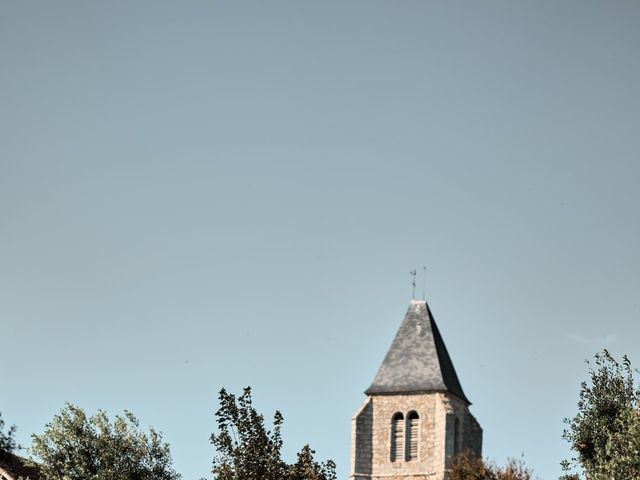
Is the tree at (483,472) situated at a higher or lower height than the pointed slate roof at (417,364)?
lower

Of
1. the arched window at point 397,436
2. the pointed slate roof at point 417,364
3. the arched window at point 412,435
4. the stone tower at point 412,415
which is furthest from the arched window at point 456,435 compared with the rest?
the arched window at point 397,436

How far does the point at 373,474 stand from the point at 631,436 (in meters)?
30.7

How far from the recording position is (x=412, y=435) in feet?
248

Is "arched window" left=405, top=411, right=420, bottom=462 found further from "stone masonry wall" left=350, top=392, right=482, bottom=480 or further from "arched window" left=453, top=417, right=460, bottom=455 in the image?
"arched window" left=453, top=417, right=460, bottom=455

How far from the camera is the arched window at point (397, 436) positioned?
75488mm

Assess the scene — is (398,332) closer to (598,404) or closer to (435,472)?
(435,472)

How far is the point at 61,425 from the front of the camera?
57.3 metres

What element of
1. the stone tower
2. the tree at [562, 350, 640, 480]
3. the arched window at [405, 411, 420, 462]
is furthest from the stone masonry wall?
the tree at [562, 350, 640, 480]

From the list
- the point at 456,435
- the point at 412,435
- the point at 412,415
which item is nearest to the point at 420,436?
the point at 412,435

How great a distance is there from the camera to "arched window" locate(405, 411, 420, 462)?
247ft

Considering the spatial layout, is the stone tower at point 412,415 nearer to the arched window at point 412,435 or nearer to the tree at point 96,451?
the arched window at point 412,435

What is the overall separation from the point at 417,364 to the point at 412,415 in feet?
8.12

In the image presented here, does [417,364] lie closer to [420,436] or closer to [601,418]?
[420,436]

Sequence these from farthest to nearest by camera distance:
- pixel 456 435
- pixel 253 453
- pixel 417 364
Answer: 1. pixel 417 364
2. pixel 456 435
3. pixel 253 453
